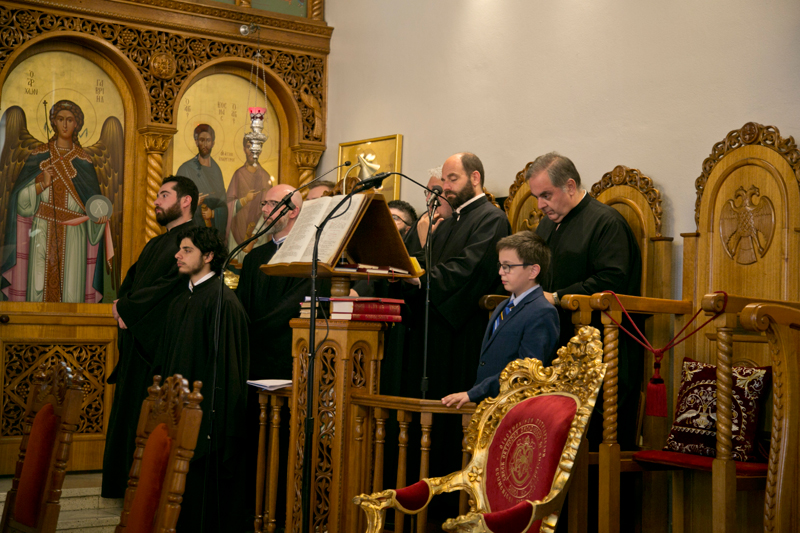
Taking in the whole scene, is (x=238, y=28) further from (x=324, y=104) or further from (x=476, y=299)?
(x=476, y=299)

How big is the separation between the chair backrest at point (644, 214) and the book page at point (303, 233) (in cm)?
146

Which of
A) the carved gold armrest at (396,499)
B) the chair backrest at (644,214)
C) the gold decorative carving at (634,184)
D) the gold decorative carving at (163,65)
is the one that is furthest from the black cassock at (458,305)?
the gold decorative carving at (163,65)

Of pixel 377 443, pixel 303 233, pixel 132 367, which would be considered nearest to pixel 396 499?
pixel 377 443

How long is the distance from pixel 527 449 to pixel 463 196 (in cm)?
246

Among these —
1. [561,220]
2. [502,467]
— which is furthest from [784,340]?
[561,220]

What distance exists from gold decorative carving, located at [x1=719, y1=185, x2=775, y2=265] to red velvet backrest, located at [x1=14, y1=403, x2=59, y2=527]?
10.9 ft

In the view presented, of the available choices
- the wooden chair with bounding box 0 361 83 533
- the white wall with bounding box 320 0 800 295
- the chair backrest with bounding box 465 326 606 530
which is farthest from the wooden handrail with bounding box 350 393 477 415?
the white wall with bounding box 320 0 800 295

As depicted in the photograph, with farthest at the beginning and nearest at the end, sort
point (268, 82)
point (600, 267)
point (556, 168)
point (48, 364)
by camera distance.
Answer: point (268, 82), point (48, 364), point (556, 168), point (600, 267)

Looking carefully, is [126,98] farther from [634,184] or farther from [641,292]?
[641,292]

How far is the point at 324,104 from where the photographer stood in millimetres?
8109

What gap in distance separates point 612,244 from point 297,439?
1966 mm

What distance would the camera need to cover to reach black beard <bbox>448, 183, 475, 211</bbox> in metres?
5.50

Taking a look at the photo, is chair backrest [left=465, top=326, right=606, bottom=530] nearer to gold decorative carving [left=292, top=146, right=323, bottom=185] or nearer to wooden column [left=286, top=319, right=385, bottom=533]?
wooden column [left=286, top=319, right=385, bottom=533]

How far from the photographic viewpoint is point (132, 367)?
5.77m
